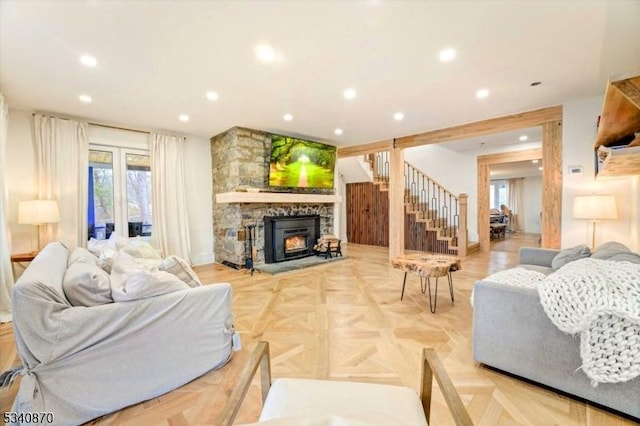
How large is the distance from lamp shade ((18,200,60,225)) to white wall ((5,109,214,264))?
0.60 metres

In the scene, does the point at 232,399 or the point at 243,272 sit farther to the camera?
the point at 243,272

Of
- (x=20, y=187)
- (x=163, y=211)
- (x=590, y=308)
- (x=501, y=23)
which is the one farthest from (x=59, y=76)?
(x=590, y=308)

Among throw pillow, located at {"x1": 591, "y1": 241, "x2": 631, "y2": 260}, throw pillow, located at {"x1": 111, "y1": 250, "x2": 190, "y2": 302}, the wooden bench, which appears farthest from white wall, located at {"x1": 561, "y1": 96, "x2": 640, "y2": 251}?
throw pillow, located at {"x1": 111, "y1": 250, "x2": 190, "y2": 302}

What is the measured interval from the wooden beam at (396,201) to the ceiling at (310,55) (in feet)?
5.40

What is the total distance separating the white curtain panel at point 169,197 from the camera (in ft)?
15.5

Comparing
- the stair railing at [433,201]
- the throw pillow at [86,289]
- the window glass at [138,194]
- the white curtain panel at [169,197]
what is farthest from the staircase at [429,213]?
the throw pillow at [86,289]

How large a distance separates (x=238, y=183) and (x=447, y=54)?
3564 millimetres

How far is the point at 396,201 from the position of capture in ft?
18.1

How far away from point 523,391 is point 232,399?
1.87 m

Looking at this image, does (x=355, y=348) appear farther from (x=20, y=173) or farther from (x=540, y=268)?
(x=20, y=173)

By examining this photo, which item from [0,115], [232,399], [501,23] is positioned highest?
[501,23]

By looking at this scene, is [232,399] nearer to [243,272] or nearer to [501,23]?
[501,23]

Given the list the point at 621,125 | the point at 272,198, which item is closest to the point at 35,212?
the point at 272,198

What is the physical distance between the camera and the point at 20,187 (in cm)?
377
